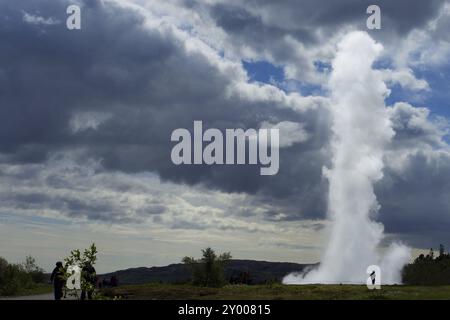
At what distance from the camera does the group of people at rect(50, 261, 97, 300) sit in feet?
125

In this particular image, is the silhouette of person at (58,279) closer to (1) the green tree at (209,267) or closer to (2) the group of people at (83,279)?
(2) the group of people at (83,279)

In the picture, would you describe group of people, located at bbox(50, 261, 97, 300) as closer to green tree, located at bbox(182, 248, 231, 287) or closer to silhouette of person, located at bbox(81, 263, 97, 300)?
silhouette of person, located at bbox(81, 263, 97, 300)

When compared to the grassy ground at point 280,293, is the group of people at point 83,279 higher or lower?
higher

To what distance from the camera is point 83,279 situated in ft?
127

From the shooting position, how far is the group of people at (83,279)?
3812cm

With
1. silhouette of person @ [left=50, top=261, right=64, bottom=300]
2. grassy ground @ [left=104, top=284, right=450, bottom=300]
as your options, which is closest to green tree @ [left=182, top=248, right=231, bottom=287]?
grassy ground @ [left=104, top=284, right=450, bottom=300]

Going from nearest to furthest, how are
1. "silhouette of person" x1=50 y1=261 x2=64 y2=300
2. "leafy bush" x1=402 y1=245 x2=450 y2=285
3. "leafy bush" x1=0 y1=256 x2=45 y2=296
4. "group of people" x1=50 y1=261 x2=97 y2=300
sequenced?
1. "group of people" x1=50 y1=261 x2=97 y2=300
2. "silhouette of person" x1=50 y1=261 x2=64 y2=300
3. "leafy bush" x1=0 y1=256 x2=45 y2=296
4. "leafy bush" x1=402 y1=245 x2=450 y2=285

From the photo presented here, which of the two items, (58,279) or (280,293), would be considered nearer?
(58,279)

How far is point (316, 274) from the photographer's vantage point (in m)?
193

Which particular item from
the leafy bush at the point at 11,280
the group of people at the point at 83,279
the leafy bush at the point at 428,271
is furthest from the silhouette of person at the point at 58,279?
the leafy bush at the point at 428,271

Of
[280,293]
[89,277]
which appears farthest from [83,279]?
[280,293]

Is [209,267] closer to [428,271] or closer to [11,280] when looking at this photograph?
[11,280]

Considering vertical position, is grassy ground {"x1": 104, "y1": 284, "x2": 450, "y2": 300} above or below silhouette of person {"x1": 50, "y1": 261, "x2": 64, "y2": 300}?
below

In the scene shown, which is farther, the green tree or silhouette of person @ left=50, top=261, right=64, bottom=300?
the green tree
